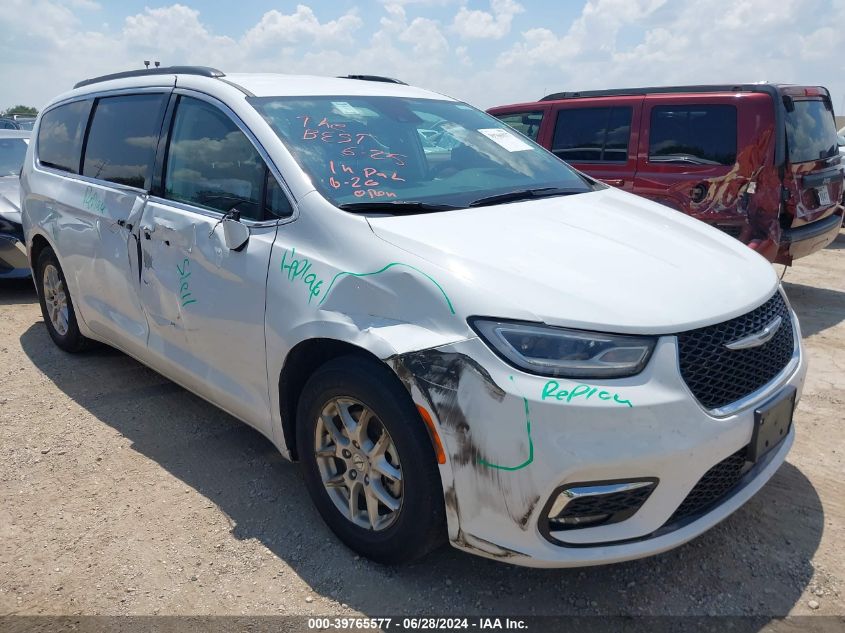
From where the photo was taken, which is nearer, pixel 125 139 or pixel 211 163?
pixel 211 163

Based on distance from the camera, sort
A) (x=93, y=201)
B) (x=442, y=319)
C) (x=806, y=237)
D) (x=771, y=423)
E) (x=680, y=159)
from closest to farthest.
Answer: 1. (x=442, y=319)
2. (x=771, y=423)
3. (x=93, y=201)
4. (x=806, y=237)
5. (x=680, y=159)

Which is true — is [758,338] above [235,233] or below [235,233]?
below

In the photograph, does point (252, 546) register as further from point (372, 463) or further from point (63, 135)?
point (63, 135)

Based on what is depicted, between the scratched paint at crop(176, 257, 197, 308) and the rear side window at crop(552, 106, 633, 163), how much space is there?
4613 mm

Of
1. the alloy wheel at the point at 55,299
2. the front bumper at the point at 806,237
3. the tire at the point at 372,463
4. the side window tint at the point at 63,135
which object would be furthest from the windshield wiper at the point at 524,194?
the alloy wheel at the point at 55,299

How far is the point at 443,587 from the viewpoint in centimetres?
259

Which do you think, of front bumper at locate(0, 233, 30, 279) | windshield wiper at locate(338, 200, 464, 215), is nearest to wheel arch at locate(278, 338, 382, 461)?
windshield wiper at locate(338, 200, 464, 215)

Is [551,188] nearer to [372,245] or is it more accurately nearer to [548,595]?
[372,245]

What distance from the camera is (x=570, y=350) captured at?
84.1 inches

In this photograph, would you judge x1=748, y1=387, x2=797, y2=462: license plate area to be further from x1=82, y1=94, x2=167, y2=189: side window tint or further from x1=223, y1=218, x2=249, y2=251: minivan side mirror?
x1=82, y1=94, x2=167, y2=189: side window tint

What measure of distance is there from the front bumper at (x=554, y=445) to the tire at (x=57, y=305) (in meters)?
3.41

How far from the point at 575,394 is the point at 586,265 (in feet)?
1.82

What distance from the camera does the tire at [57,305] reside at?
4.76 meters

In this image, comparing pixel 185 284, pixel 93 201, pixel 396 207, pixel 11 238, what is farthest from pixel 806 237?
pixel 11 238
